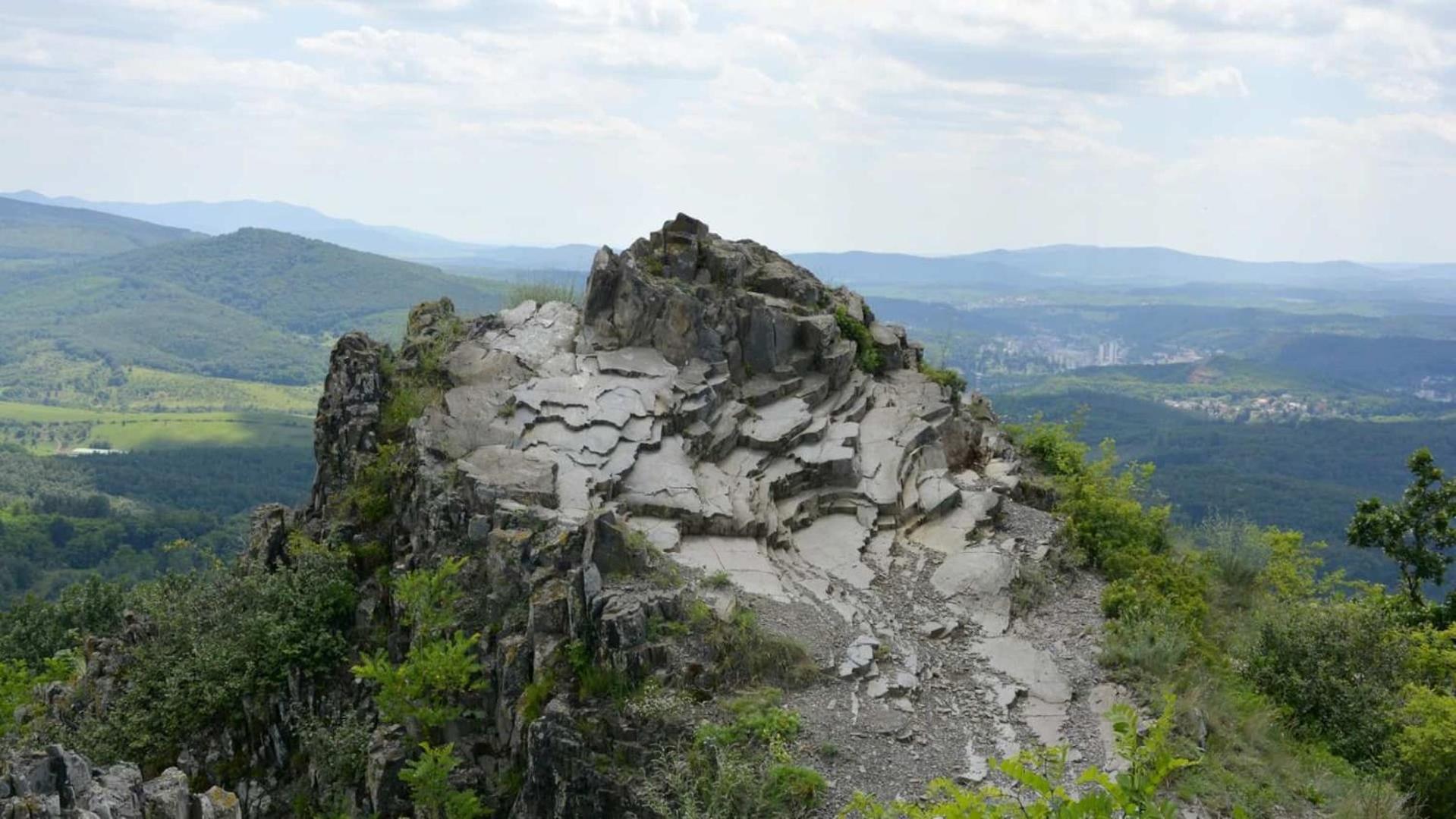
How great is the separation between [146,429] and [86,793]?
6640 inches

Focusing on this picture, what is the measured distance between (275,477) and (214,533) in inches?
1467

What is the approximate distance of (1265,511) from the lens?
332ft

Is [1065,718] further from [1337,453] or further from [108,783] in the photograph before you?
[1337,453]

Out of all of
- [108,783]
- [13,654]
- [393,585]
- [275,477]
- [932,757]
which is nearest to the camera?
[108,783]

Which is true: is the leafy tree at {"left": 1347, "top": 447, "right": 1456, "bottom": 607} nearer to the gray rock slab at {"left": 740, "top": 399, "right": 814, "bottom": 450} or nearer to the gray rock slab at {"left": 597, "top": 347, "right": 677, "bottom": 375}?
the gray rock slab at {"left": 740, "top": 399, "right": 814, "bottom": 450}

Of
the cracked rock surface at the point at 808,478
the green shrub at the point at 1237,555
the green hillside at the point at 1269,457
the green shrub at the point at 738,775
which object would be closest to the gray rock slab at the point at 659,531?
the cracked rock surface at the point at 808,478

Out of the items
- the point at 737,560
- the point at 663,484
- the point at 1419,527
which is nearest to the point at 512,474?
the point at 663,484

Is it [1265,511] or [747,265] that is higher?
[747,265]

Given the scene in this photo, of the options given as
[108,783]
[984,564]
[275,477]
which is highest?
[984,564]

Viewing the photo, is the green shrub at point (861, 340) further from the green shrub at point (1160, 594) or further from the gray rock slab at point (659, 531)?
the gray rock slab at point (659, 531)

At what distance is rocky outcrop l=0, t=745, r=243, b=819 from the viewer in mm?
10461

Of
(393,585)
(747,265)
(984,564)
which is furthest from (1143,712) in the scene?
(747,265)

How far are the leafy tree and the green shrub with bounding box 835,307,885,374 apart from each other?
11869mm

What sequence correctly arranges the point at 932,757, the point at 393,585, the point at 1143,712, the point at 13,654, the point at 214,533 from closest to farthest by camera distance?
the point at 932,757 < the point at 1143,712 < the point at 393,585 < the point at 13,654 < the point at 214,533
